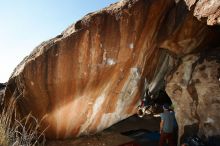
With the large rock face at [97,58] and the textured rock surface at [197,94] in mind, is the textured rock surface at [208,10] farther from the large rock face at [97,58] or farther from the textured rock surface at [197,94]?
the textured rock surface at [197,94]

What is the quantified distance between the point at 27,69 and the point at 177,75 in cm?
324

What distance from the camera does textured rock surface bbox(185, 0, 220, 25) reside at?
4914 millimetres

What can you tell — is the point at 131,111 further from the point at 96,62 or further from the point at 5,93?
the point at 5,93

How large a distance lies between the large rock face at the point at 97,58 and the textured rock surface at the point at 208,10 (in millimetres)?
486

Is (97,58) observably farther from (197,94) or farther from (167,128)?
(167,128)

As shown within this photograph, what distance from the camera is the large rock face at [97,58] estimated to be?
5.80 meters

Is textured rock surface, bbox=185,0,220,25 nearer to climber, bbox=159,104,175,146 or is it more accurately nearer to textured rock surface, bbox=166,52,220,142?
textured rock surface, bbox=166,52,220,142

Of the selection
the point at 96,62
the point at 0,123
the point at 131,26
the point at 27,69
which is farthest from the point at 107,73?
the point at 0,123

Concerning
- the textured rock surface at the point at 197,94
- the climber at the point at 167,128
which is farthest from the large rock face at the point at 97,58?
the climber at the point at 167,128

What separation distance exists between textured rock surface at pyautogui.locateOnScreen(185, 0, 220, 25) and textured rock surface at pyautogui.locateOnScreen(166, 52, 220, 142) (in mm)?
1451

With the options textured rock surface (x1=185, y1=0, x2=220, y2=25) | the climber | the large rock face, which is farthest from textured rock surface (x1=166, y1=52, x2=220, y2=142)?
textured rock surface (x1=185, y1=0, x2=220, y2=25)

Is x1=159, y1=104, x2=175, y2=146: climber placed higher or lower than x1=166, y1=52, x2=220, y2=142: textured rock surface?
lower

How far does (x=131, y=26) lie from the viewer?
5973 millimetres

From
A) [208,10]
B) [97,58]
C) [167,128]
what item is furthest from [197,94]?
[97,58]
